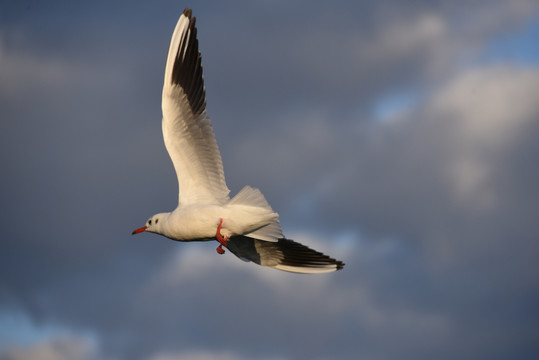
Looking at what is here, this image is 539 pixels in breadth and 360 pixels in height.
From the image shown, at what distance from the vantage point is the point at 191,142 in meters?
15.9

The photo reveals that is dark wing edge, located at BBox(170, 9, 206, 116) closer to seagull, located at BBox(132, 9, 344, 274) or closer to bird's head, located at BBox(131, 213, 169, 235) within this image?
seagull, located at BBox(132, 9, 344, 274)

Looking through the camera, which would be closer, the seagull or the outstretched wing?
the seagull

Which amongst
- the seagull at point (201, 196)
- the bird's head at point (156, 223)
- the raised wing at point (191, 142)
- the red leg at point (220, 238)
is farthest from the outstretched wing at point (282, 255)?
the red leg at point (220, 238)

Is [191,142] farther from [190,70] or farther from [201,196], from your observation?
[190,70]

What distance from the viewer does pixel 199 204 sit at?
50.5 feet

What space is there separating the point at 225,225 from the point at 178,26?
5.35 m

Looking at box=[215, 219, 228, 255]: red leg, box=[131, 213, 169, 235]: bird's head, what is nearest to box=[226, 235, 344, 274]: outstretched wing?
box=[131, 213, 169, 235]: bird's head

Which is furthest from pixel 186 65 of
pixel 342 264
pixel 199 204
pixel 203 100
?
pixel 342 264

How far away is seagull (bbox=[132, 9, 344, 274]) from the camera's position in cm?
1448

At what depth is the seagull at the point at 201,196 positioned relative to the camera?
14484mm

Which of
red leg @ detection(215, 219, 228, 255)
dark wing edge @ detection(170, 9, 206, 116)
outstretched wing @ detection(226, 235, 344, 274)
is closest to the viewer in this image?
red leg @ detection(215, 219, 228, 255)

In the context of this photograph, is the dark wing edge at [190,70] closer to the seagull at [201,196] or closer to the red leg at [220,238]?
the seagull at [201,196]

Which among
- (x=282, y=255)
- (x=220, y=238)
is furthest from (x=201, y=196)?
(x=282, y=255)

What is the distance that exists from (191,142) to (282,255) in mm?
3530
